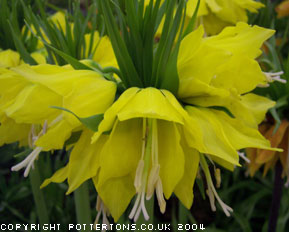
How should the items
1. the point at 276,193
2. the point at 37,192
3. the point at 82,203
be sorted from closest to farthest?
the point at 82,203, the point at 276,193, the point at 37,192

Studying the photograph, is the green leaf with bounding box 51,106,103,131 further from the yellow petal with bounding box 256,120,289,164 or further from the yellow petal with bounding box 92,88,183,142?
the yellow petal with bounding box 256,120,289,164

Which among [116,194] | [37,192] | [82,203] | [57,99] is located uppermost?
[57,99]

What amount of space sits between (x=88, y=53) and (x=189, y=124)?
399mm

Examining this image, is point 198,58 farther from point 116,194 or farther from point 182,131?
point 116,194

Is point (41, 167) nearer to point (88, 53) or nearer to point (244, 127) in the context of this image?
point (88, 53)

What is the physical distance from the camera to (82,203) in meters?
0.85

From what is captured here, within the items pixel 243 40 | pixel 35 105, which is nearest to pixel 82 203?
pixel 35 105

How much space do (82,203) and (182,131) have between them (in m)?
0.38

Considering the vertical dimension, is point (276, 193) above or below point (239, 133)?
below

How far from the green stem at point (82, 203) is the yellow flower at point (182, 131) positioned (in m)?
0.24

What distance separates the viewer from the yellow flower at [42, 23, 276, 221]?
20.4 inches

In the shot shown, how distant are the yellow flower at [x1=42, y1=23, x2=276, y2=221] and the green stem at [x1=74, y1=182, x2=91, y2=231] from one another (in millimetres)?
239

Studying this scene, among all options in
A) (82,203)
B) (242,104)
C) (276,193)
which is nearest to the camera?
(242,104)

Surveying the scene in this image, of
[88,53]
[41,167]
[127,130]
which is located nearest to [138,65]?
[127,130]
